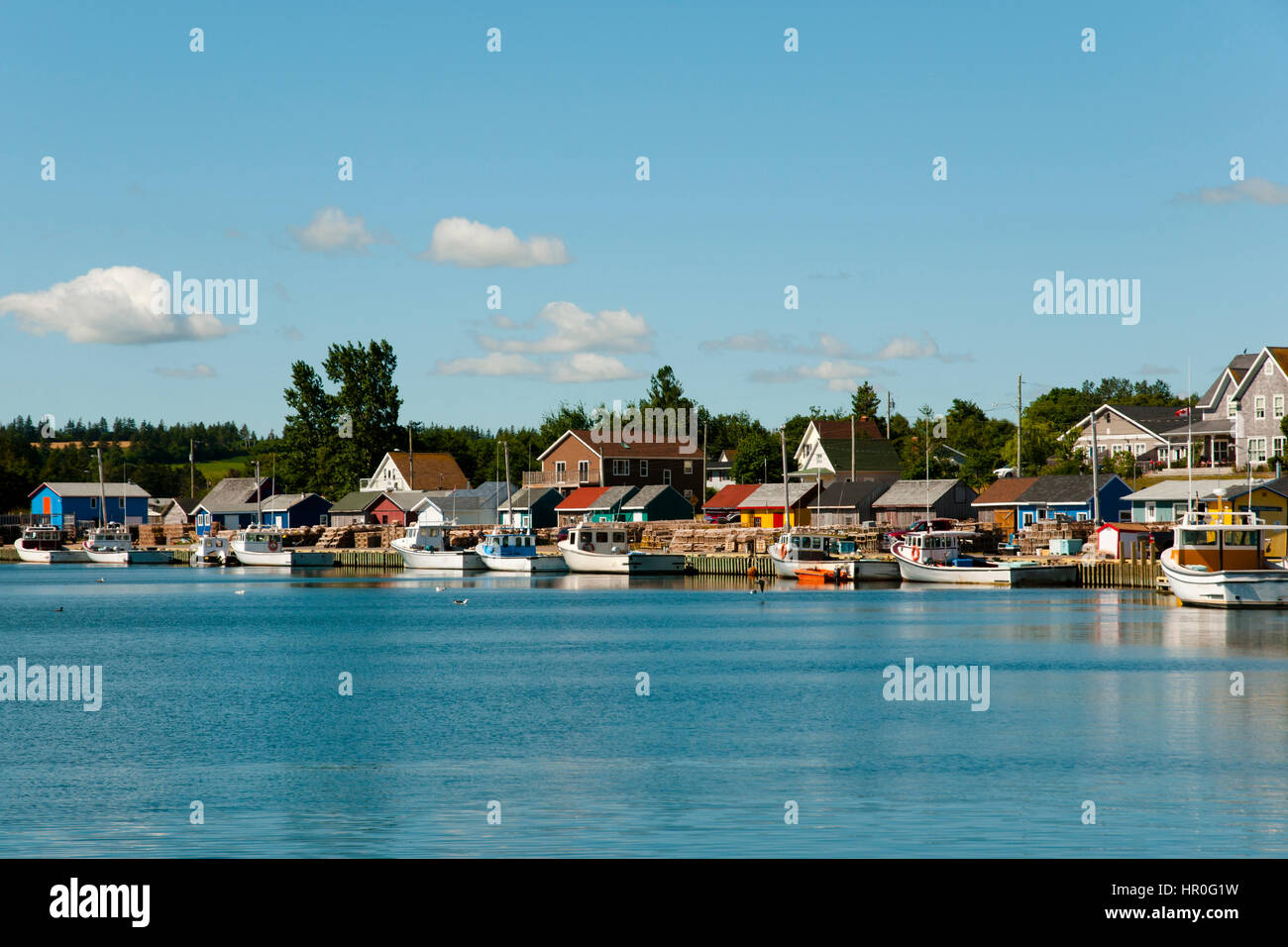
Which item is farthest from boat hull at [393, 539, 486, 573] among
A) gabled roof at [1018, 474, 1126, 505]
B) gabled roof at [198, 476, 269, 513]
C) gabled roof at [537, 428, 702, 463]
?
gabled roof at [198, 476, 269, 513]

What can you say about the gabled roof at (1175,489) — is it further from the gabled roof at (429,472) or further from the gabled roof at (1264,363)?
the gabled roof at (429,472)

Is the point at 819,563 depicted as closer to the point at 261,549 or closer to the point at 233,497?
the point at 261,549

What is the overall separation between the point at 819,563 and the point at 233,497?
103681 millimetres

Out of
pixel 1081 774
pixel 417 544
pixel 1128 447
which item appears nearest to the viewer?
pixel 1081 774

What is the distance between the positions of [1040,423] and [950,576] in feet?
276

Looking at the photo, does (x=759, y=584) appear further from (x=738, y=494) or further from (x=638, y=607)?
(x=738, y=494)

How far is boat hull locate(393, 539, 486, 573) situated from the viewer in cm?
12419

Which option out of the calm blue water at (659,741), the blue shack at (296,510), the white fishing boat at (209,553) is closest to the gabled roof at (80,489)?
the blue shack at (296,510)

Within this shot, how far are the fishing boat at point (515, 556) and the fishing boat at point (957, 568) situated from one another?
110 ft

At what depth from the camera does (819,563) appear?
101 m

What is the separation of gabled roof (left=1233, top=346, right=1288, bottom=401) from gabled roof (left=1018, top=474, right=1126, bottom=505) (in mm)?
21097
